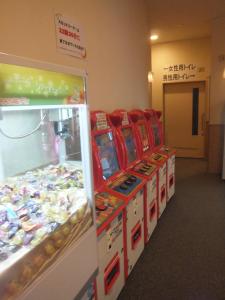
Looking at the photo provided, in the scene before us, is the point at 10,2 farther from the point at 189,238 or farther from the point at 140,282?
the point at 189,238

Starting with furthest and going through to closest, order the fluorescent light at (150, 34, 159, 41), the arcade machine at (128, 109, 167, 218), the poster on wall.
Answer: the fluorescent light at (150, 34, 159, 41) → the arcade machine at (128, 109, 167, 218) → the poster on wall

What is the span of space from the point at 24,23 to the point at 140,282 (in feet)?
6.76

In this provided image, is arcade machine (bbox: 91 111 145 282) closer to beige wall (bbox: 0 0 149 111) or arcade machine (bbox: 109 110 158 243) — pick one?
arcade machine (bbox: 109 110 158 243)

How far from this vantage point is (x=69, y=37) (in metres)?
1.94

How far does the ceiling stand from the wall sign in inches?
27.0

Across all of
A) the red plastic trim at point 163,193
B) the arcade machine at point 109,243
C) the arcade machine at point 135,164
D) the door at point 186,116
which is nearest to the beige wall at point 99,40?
the arcade machine at point 135,164

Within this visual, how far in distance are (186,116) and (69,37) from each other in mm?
5093

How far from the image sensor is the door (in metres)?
6.35

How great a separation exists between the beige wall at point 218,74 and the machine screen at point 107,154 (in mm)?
3431

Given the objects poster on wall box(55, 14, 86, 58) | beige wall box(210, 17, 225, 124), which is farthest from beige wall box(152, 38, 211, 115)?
poster on wall box(55, 14, 86, 58)

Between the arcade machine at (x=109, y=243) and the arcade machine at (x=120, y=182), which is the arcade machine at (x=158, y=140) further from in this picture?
the arcade machine at (x=109, y=243)

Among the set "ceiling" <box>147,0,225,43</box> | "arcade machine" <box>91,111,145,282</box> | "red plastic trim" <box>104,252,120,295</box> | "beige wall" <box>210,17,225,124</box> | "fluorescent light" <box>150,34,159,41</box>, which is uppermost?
"ceiling" <box>147,0,225,43</box>

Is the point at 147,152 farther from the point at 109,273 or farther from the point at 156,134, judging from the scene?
the point at 109,273

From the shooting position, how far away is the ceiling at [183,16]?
13.1 ft
